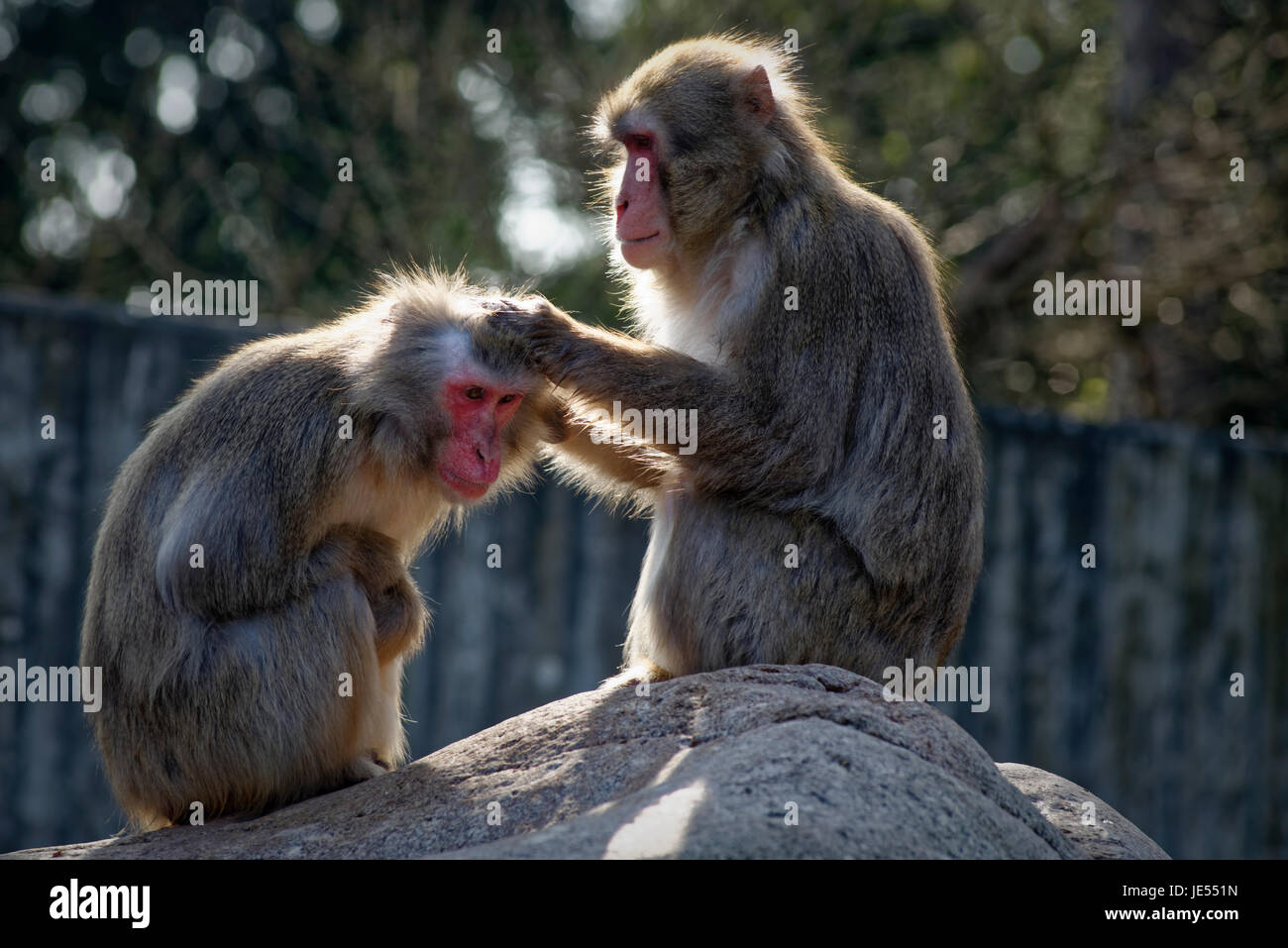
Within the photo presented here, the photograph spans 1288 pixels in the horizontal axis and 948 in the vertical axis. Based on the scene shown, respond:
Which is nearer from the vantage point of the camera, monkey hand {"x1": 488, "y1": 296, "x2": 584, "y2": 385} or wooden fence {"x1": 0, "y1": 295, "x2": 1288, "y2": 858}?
monkey hand {"x1": 488, "y1": 296, "x2": 584, "y2": 385}

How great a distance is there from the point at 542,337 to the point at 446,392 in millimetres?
396

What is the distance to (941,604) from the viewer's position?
17.4 ft

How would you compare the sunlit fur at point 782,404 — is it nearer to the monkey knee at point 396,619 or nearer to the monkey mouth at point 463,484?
the monkey mouth at point 463,484

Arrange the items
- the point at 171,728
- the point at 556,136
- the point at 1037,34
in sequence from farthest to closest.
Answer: the point at 1037,34, the point at 556,136, the point at 171,728

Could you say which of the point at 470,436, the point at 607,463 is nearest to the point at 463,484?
the point at 470,436

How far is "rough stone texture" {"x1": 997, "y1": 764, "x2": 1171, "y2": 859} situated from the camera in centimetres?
476

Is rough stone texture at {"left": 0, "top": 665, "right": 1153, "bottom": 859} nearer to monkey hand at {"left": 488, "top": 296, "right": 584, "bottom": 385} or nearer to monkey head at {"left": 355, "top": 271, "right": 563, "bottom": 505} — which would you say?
monkey head at {"left": 355, "top": 271, "right": 563, "bottom": 505}

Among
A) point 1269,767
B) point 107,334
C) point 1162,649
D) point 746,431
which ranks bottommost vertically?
point 1269,767

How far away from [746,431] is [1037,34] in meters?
9.02

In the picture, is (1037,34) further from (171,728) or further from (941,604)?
(171,728)

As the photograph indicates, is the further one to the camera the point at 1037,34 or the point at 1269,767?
the point at 1037,34

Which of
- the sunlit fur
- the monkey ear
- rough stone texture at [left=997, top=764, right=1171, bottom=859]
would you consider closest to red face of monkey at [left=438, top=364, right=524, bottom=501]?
the sunlit fur

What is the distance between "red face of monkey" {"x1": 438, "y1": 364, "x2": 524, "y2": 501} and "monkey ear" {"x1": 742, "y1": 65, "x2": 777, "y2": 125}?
147 centimetres
